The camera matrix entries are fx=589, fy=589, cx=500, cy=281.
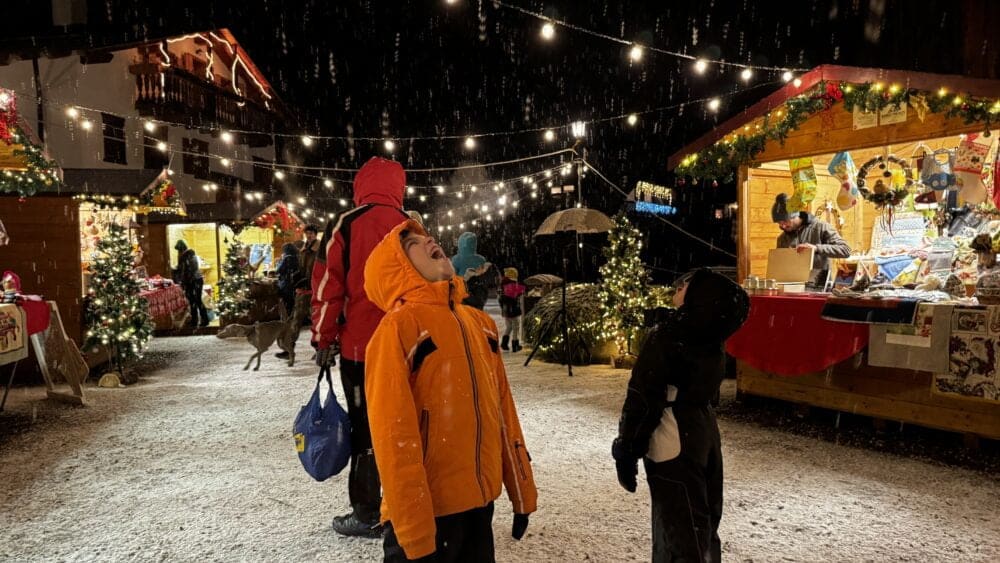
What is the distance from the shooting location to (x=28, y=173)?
8219mm

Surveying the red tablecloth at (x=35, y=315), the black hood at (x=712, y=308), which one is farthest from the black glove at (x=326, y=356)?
the red tablecloth at (x=35, y=315)

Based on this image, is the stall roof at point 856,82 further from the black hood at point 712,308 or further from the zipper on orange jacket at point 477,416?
the zipper on orange jacket at point 477,416

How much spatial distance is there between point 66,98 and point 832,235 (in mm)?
18363

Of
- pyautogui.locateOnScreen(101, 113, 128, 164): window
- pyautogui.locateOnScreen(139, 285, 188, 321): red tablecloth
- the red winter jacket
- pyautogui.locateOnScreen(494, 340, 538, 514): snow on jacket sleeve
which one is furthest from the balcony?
pyautogui.locateOnScreen(494, 340, 538, 514): snow on jacket sleeve

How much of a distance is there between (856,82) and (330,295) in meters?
5.47

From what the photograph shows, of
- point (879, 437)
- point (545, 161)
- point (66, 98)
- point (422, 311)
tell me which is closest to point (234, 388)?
point (422, 311)

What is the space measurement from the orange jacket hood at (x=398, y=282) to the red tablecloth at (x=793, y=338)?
4800mm

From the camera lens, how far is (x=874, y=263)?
6.73 m

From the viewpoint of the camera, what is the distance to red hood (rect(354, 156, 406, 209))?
3553 millimetres

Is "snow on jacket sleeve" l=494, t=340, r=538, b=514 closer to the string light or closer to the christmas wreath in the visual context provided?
the christmas wreath

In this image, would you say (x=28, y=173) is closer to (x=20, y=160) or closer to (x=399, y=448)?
(x=20, y=160)

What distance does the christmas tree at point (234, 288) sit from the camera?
1509cm

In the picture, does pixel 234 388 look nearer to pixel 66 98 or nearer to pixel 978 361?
pixel 978 361

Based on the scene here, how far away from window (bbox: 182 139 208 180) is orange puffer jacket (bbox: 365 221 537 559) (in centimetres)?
2255
